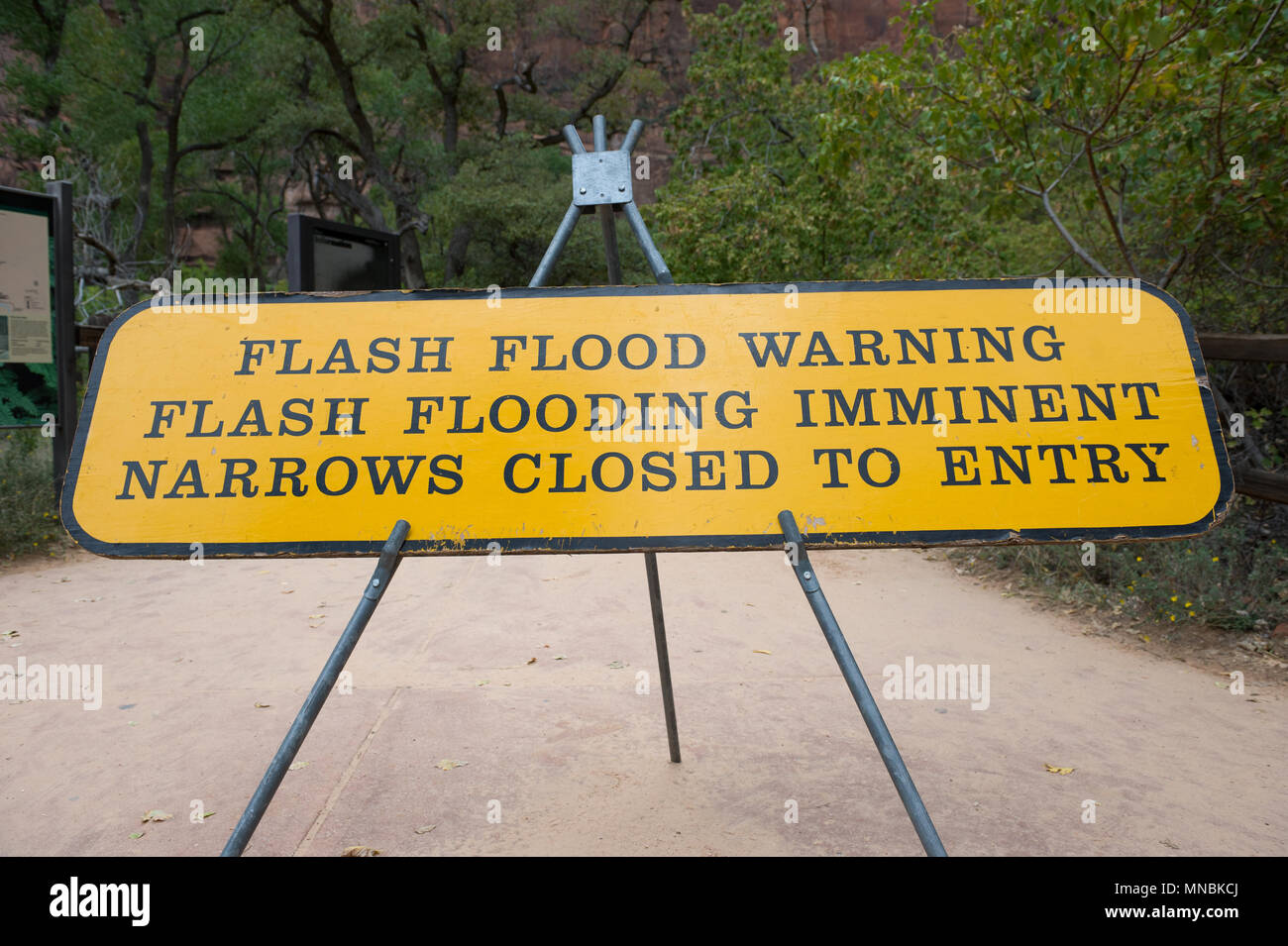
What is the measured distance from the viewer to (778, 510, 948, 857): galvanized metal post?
1.51m

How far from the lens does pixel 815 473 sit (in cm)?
185

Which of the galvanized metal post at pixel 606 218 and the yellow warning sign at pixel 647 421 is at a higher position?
the galvanized metal post at pixel 606 218

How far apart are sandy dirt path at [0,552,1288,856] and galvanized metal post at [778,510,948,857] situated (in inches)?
39.3

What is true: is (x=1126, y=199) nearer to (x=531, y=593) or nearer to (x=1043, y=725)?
(x=1043, y=725)

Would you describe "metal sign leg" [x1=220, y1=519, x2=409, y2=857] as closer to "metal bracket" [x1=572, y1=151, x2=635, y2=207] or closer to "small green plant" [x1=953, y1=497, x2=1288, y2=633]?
"metal bracket" [x1=572, y1=151, x2=635, y2=207]

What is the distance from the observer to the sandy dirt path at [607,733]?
2.52 meters

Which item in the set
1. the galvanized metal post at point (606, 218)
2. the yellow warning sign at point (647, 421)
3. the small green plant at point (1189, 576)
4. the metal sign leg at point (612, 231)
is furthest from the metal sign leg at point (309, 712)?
the small green plant at point (1189, 576)

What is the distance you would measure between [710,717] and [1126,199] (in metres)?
5.32

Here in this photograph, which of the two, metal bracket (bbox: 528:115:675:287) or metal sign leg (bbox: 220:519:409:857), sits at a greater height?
metal bracket (bbox: 528:115:675:287)

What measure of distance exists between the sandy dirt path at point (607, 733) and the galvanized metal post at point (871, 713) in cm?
100

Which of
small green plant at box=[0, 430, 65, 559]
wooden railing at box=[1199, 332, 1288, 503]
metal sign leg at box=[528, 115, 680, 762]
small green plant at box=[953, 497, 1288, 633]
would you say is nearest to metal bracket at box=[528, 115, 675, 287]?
metal sign leg at box=[528, 115, 680, 762]

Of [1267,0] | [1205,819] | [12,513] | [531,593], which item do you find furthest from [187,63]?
[1205,819]

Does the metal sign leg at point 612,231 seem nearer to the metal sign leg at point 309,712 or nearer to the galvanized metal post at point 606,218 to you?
the galvanized metal post at point 606,218

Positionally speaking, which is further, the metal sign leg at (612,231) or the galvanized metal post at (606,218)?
the galvanized metal post at (606,218)
